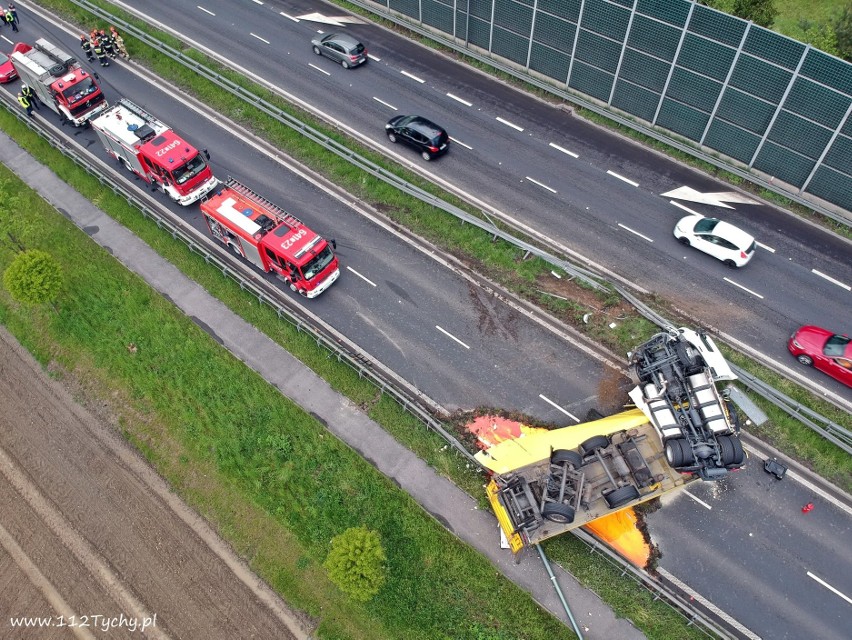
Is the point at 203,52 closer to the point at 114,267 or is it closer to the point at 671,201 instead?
the point at 114,267

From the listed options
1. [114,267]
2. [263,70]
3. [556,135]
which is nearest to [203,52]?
[263,70]

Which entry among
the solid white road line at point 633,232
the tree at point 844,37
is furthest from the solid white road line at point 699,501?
the tree at point 844,37

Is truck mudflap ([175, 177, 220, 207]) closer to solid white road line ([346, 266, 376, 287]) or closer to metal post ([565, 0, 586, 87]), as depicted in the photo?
solid white road line ([346, 266, 376, 287])

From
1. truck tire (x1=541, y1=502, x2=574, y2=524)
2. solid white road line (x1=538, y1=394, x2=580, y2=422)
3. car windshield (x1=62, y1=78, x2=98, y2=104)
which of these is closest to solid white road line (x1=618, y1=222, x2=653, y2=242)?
solid white road line (x1=538, y1=394, x2=580, y2=422)

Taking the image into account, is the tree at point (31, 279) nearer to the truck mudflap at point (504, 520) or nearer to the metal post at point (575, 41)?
the truck mudflap at point (504, 520)

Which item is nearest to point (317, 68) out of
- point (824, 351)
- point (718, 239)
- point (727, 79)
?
point (727, 79)
